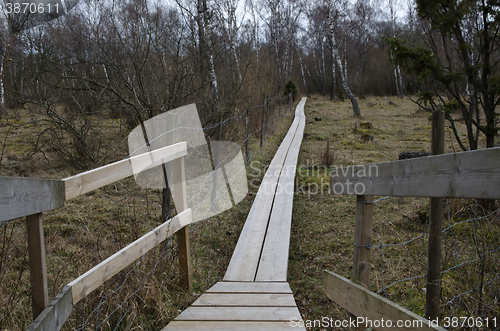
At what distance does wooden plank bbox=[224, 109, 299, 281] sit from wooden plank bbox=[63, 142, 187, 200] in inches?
50.3

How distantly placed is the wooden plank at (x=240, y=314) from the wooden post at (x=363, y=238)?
0.57 metres

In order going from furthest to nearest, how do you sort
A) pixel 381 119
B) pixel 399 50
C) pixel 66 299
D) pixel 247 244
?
1. pixel 381 119
2. pixel 399 50
3. pixel 247 244
4. pixel 66 299

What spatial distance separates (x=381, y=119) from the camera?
642 inches

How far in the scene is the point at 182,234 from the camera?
2938mm

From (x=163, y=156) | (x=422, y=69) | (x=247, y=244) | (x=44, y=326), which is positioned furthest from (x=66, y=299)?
(x=422, y=69)

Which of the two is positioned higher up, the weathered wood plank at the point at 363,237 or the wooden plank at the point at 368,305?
the weathered wood plank at the point at 363,237

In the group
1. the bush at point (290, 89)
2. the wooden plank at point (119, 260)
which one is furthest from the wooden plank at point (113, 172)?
the bush at point (290, 89)

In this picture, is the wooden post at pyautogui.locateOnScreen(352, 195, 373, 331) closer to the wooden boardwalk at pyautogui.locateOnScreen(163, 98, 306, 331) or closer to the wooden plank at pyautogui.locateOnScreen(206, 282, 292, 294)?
the wooden boardwalk at pyautogui.locateOnScreen(163, 98, 306, 331)

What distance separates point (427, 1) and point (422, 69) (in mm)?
998

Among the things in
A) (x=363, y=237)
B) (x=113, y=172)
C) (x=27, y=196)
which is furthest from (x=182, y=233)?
(x=27, y=196)

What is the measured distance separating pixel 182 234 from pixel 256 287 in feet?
2.55

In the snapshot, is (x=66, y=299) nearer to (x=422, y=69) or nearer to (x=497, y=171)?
(x=497, y=171)

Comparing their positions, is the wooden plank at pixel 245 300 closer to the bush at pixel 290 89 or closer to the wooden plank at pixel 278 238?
the wooden plank at pixel 278 238

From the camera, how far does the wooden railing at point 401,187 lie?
1.30m
